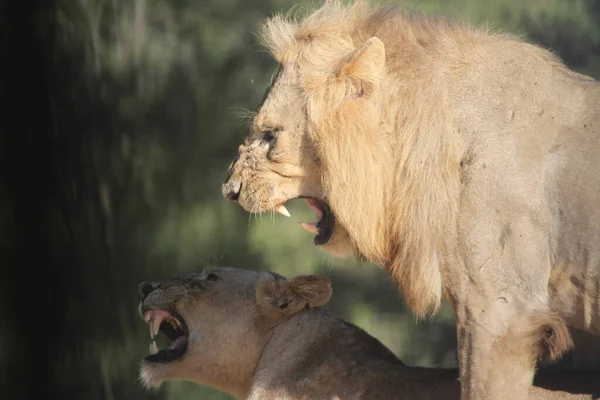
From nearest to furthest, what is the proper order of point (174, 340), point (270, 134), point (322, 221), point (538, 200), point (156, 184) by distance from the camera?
point (538, 200) < point (270, 134) < point (322, 221) < point (174, 340) < point (156, 184)

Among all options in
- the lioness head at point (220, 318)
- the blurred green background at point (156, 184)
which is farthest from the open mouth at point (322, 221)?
the blurred green background at point (156, 184)

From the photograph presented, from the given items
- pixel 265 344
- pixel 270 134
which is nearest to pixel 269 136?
pixel 270 134

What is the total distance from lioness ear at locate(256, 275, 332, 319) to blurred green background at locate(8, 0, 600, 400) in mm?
1701

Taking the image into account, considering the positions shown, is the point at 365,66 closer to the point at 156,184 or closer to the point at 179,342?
the point at 179,342

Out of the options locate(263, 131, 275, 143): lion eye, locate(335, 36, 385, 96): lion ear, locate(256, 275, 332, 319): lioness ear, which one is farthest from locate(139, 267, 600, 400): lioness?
locate(335, 36, 385, 96): lion ear

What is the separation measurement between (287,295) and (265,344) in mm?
231

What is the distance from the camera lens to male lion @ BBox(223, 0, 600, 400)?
3283mm

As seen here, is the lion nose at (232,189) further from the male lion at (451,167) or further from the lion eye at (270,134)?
the lion eye at (270,134)

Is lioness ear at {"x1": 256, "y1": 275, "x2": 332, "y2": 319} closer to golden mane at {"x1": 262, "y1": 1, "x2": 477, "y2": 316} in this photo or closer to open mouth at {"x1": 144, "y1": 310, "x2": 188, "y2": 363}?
open mouth at {"x1": 144, "y1": 310, "x2": 188, "y2": 363}

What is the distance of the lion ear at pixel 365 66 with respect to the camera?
3.56 metres

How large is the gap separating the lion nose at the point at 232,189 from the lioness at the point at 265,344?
738 millimetres

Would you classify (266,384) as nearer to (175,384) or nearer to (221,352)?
(221,352)

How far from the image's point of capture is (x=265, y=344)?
4.59 m

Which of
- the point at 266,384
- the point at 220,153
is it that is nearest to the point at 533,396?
the point at 266,384
